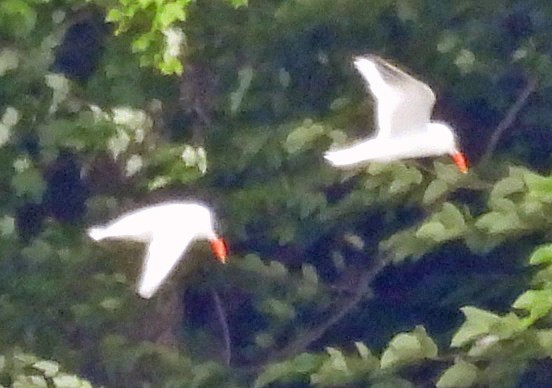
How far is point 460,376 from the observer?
1327 mm

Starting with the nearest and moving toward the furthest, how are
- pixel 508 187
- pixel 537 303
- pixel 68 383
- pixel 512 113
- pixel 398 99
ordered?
pixel 537 303
pixel 398 99
pixel 508 187
pixel 68 383
pixel 512 113

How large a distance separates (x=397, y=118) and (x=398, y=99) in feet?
0.09

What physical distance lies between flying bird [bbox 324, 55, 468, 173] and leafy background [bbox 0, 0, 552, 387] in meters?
0.20

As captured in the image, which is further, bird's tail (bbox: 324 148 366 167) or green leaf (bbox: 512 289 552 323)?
bird's tail (bbox: 324 148 366 167)

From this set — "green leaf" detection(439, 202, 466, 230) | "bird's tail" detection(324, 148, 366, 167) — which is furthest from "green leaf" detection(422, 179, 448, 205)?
"bird's tail" detection(324, 148, 366, 167)

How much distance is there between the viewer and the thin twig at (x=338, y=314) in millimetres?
1712

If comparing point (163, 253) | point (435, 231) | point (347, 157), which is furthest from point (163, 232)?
point (435, 231)

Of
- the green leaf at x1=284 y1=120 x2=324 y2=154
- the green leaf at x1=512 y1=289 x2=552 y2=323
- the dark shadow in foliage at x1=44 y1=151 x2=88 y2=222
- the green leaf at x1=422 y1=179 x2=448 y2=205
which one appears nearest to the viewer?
the green leaf at x1=512 y1=289 x2=552 y2=323

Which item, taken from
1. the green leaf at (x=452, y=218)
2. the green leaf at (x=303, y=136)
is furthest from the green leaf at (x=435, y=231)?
the green leaf at (x=303, y=136)

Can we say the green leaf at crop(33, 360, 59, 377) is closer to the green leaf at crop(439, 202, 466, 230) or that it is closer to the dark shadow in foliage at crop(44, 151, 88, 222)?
the dark shadow in foliage at crop(44, 151, 88, 222)

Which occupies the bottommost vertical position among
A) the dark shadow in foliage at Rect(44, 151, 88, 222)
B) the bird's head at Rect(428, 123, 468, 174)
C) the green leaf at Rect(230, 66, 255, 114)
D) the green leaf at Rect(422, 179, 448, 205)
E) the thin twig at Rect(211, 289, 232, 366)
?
the green leaf at Rect(422, 179, 448, 205)

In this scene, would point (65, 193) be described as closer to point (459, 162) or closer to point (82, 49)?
point (82, 49)

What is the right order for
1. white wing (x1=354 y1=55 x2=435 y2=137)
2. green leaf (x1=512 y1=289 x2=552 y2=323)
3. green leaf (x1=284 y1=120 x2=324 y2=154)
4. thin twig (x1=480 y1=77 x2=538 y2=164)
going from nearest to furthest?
1. green leaf (x1=512 y1=289 x2=552 y2=323)
2. white wing (x1=354 y1=55 x2=435 y2=137)
3. green leaf (x1=284 y1=120 x2=324 y2=154)
4. thin twig (x1=480 y1=77 x2=538 y2=164)

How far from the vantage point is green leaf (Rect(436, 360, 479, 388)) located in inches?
51.9
